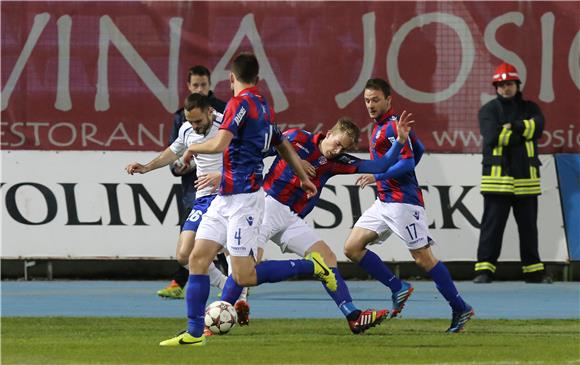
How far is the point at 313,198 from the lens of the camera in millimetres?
12102

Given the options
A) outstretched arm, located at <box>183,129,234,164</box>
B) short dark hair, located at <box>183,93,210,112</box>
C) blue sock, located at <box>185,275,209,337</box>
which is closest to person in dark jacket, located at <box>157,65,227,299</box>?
short dark hair, located at <box>183,93,210,112</box>

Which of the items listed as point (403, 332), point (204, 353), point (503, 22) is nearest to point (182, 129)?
point (403, 332)

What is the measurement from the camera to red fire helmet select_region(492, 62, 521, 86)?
1708cm

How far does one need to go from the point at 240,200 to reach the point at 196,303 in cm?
79

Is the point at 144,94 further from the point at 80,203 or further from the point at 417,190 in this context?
the point at 417,190

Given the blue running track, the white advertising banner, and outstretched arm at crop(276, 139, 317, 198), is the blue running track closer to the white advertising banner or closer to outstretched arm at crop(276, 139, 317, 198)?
the white advertising banner

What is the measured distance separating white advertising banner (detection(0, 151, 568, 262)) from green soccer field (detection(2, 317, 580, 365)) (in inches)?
175

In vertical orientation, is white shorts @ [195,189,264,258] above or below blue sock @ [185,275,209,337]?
above

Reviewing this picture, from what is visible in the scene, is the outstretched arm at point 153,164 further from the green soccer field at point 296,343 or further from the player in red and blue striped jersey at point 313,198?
the green soccer field at point 296,343

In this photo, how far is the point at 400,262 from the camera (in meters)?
17.9

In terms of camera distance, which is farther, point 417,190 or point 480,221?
point 480,221

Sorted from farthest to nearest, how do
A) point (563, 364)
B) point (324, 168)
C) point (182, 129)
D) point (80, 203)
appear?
point (80, 203), point (182, 129), point (324, 168), point (563, 364)

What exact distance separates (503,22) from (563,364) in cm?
916

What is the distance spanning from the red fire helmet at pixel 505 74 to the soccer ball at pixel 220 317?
6765 millimetres
